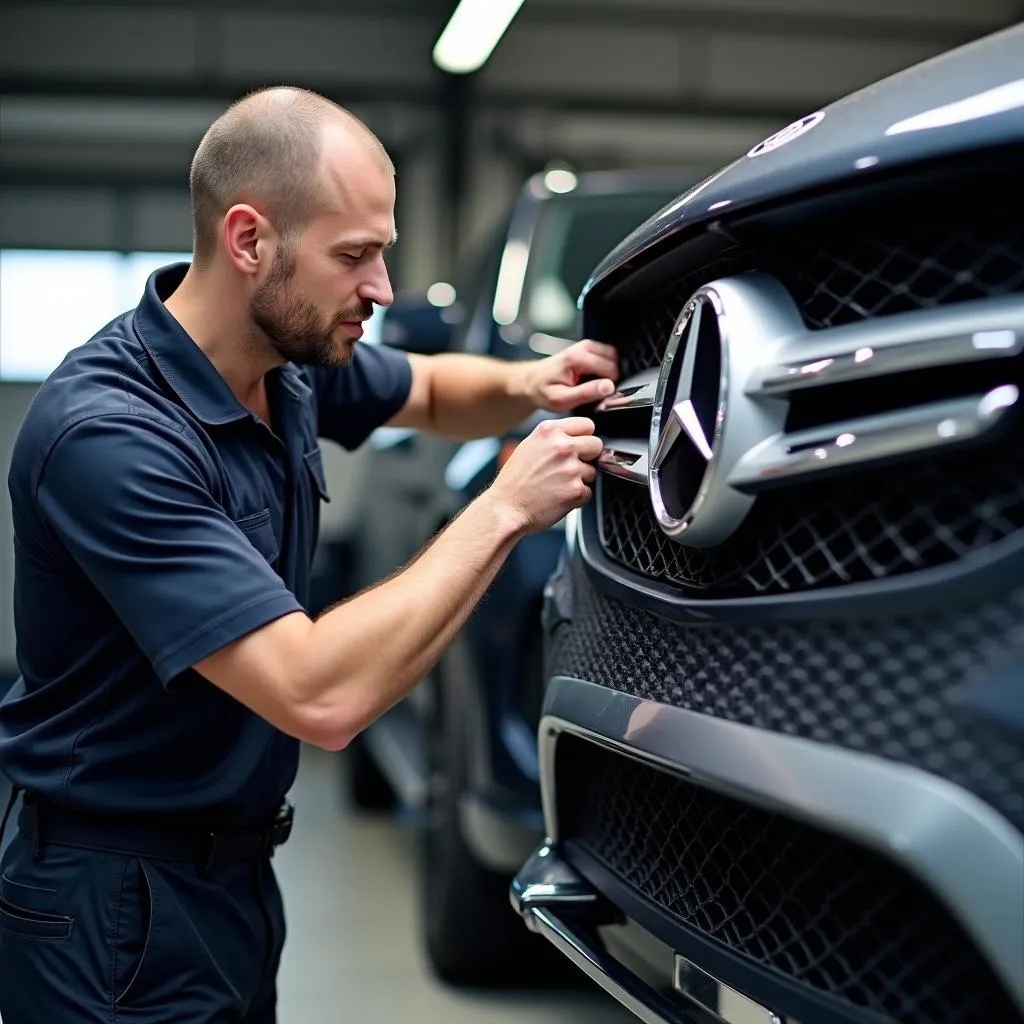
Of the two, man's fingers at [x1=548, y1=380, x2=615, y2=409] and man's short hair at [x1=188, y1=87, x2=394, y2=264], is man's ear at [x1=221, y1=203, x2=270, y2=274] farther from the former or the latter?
man's fingers at [x1=548, y1=380, x2=615, y2=409]

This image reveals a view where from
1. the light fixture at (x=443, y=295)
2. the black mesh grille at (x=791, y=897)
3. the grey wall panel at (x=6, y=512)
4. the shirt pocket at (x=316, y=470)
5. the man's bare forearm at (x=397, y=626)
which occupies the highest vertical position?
the light fixture at (x=443, y=295)

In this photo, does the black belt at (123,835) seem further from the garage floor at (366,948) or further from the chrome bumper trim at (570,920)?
the garage floor at (366,948)

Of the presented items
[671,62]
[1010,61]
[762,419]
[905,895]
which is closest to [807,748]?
[905,895]

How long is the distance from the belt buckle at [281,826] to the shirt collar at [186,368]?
0.49m

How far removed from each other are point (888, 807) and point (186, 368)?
100 centimetres

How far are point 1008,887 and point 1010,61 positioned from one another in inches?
21.6

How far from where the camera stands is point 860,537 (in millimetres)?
957

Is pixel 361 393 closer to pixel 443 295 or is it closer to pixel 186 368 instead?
pixel 186 368

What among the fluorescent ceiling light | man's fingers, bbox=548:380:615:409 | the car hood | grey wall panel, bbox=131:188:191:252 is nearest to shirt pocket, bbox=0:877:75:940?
man's fingers, bbox=548:380:615:409

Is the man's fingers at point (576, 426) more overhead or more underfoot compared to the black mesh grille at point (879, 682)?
more overhead

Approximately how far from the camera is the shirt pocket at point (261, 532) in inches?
62.1

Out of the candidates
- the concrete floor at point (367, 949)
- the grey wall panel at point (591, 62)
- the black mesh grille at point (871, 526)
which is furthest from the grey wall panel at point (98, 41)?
the black mesh grille at point (871, 526)

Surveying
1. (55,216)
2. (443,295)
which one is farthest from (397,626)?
(55,216)

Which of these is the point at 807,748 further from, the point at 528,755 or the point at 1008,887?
the point at 528,755
